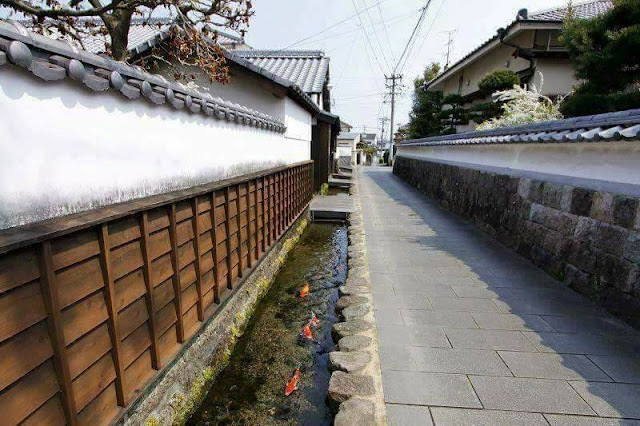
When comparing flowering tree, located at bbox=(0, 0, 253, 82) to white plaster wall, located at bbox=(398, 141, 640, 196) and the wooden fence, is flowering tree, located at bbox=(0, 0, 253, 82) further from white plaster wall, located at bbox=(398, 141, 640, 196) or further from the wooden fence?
white plaster wall, located at bbox=(398, 141, 640, 196)

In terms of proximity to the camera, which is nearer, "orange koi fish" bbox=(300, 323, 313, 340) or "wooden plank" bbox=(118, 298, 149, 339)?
"wooden plank" bbox=(118, 298, 149, 339)

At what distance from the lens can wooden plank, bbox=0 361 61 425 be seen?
1901 mm

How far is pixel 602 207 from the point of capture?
509 cm

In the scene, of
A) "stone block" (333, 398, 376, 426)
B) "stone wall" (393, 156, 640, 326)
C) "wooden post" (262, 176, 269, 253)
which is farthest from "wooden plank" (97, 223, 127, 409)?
"stone wall" (393, 156, 640, 326)

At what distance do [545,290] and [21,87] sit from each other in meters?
6.62

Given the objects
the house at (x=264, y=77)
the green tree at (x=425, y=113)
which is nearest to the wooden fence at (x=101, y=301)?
the house at (x=264, y=77)

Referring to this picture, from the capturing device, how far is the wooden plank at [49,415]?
6.74ft

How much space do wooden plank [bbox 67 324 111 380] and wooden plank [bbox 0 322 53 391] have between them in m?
0.23

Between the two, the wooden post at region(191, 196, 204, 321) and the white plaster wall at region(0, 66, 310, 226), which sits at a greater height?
the white plaster wall at region(0, 66, 310, 226)

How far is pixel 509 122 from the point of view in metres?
11.9

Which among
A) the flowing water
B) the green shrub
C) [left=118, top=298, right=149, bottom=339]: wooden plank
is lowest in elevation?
the flowing water

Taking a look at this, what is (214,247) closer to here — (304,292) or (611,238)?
(304,292)

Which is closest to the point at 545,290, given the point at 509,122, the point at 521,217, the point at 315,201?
the point at 521,217

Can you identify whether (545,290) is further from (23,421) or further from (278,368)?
(23,421)
